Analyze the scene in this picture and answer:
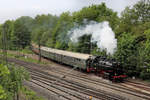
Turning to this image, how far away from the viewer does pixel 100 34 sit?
953 inches

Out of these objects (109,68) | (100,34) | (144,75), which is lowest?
(144,75)

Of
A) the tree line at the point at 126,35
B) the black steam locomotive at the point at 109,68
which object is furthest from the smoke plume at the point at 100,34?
the black steam locomotive at the point at 109,68

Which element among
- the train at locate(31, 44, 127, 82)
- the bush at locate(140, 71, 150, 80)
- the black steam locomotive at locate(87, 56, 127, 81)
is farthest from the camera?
the bush at locate(140, 71, 150, 80)

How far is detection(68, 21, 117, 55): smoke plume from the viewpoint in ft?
68.0

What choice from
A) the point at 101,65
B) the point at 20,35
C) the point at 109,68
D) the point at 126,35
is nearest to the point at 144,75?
the point at 109,68

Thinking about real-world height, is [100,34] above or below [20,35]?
below

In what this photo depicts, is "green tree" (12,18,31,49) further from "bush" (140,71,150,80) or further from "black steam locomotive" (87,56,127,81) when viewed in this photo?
"bush" (140,71,150,80)

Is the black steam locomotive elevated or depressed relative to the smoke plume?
depressed

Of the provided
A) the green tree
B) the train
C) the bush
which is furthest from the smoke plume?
the green tree

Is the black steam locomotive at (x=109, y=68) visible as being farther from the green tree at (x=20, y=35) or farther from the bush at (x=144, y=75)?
the green tree at (x=20, y=35)

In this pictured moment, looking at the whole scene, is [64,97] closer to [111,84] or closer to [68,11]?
[111,84]

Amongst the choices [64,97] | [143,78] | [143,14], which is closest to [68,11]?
[143,14]

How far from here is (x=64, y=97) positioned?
13.7m

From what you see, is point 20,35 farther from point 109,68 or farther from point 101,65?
point 109,68
